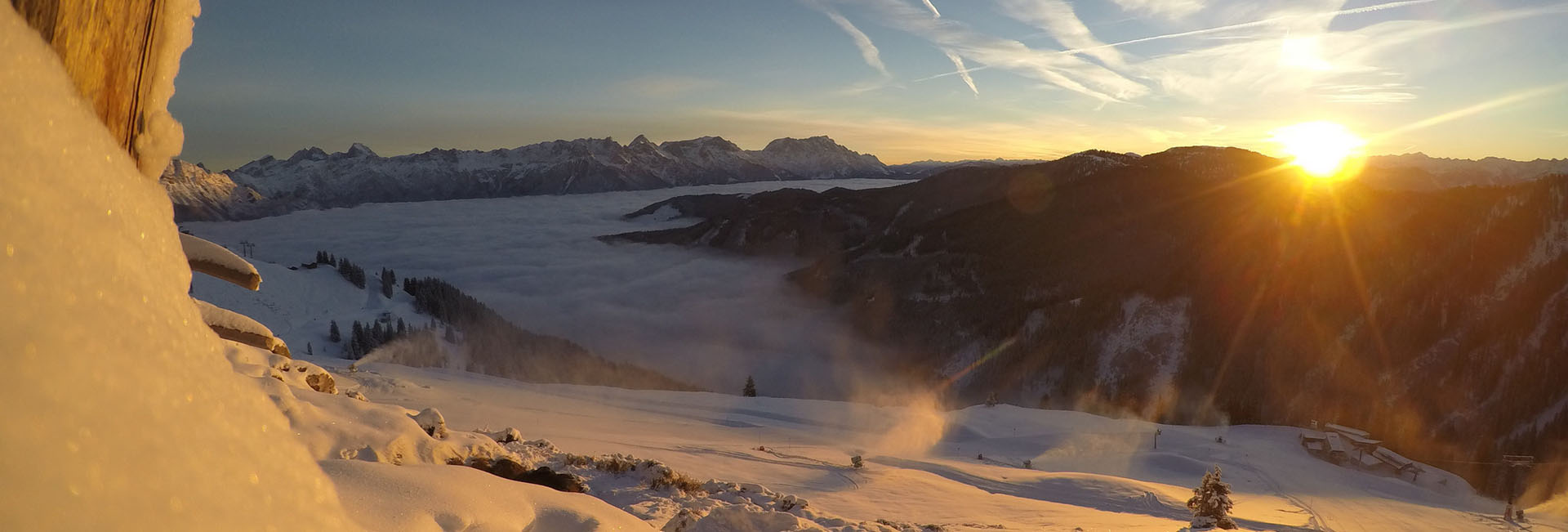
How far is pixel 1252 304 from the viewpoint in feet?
220

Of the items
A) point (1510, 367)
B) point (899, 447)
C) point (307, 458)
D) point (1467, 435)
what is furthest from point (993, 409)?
point (1510, 367)

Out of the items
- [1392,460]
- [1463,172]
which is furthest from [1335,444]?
[1463,172]

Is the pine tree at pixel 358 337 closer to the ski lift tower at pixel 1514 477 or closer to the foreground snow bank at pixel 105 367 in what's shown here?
the foreground snow bank at pixel 105 367

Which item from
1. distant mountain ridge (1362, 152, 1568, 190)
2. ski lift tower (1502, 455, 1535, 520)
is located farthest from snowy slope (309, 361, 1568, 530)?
distant mountain ridge (1362, 152, 1568, 190)

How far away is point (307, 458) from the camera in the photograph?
5.32ft

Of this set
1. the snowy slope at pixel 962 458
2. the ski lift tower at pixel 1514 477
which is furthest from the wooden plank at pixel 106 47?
the ski lift tower at pixel 1514 477

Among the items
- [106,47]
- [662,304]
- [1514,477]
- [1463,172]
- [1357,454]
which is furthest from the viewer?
[1463,172]

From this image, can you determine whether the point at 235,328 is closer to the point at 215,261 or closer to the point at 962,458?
the point at 215,261

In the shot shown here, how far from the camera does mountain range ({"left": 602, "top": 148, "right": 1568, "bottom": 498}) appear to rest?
52219 millimetres

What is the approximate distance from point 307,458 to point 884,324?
3667 inches

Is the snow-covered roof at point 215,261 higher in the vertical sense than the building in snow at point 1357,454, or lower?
higher

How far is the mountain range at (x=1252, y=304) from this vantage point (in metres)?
52.2

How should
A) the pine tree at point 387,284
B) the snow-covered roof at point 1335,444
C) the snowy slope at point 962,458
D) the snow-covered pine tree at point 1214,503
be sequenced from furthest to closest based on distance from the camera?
the pine tree at point 387,284, the snow-covered roof at point 1335,444, the snowy slope at point 962,458, the snow-covered pine tree at point 1214,503

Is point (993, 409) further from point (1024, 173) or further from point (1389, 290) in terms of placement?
point (1024, 173)
